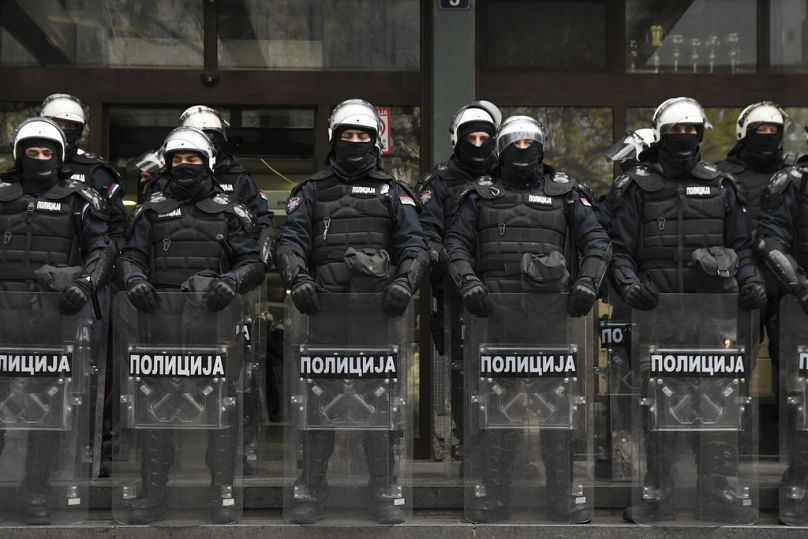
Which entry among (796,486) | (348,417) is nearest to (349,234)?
(348,417)

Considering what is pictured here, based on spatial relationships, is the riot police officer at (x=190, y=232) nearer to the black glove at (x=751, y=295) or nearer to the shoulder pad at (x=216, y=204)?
the shoulder pad at (x=216, y=204)

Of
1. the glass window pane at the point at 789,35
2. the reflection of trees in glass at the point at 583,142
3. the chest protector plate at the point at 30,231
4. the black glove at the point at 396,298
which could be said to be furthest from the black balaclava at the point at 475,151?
the glass window pane at the point at 789,35

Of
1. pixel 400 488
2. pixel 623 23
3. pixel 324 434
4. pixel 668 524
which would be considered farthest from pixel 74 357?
pixel 623 23

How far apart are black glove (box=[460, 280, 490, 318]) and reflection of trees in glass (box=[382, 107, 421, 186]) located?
3108 millimetres

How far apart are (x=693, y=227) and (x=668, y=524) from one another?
1771mm

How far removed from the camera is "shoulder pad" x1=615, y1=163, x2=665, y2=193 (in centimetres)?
707

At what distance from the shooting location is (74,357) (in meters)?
6.86

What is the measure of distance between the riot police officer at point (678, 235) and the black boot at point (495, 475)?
30.5 inches

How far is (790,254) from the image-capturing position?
7141 millimetres

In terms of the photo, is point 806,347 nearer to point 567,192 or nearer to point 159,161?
point 567,192

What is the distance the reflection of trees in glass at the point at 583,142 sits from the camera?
31.7 ft

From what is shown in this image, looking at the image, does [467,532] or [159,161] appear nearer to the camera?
[467,532]

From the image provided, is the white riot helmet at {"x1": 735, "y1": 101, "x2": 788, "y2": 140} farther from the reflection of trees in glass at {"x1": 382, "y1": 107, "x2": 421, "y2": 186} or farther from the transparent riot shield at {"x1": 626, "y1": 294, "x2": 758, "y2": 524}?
the reflection of trees in glass at {"x1": 382, "y1": 107, "x2": 421, "y2": 186}

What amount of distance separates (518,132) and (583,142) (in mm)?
2824
